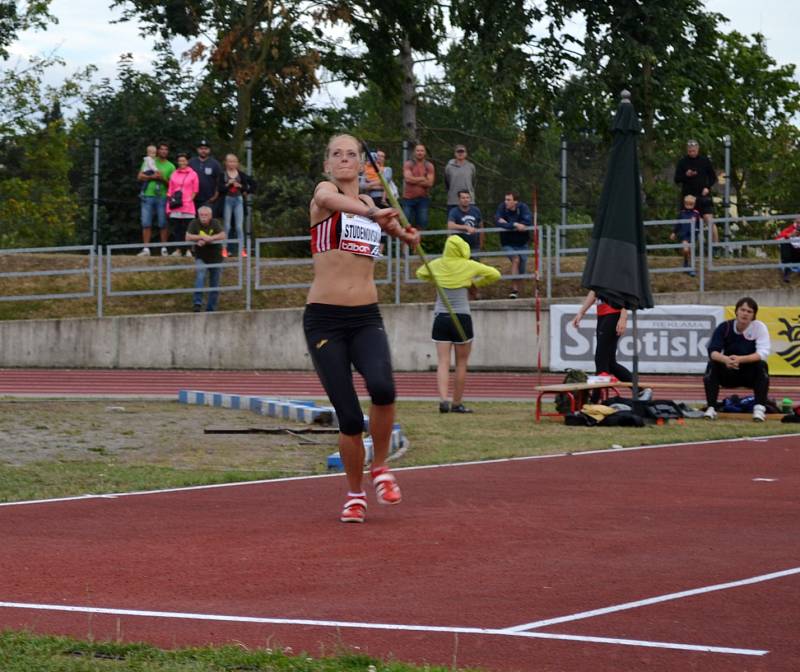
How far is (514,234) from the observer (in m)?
27.5

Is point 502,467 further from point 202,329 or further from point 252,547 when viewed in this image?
point 202,329

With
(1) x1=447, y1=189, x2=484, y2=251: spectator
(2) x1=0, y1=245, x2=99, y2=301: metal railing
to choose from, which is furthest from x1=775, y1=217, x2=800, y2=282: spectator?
(2) x1=0, y1=245, x2=99, y2=301: metal railing

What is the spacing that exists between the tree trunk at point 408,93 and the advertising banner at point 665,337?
9.22 meters

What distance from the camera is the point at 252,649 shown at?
17.1 ft

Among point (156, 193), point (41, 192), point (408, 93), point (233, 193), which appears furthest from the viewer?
point (41, 192)

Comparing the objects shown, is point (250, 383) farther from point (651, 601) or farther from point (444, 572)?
point (651, 601)

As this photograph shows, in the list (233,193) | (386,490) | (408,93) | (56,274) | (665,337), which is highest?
(408,93)

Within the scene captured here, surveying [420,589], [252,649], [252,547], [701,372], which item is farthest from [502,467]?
[701,372]

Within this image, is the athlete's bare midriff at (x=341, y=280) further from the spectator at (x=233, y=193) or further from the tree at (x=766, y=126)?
the tree at (x=766, y=126)

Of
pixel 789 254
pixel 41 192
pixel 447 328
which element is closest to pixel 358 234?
pixel 447 328

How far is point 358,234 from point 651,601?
11.0ft

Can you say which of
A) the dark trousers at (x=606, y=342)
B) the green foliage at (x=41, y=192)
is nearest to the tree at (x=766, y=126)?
the green foliage at (x=41, y=192)

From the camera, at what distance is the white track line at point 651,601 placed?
18.7ft

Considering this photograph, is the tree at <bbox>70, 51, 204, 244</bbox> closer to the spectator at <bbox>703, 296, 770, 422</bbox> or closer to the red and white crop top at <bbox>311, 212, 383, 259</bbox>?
the spectator at <bbox>703, 296, 770, 422</bbox>
